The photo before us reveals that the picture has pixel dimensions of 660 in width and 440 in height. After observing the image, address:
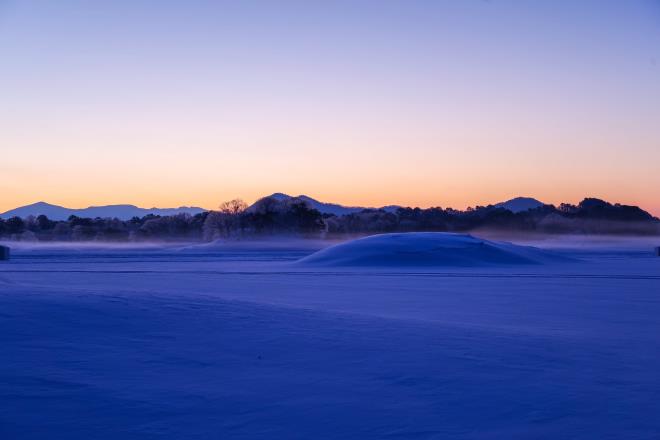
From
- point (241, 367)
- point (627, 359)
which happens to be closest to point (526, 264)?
point (627, 359)

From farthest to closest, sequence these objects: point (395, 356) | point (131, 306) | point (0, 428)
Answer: point (131, 306) < point (395, 356) < point (0, 428)

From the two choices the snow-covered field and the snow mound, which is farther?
the snow mound

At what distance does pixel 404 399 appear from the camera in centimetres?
335

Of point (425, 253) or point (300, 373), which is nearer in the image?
point (300, 373)

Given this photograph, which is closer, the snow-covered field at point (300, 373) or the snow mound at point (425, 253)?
the snow-covered field at point (300, 373)

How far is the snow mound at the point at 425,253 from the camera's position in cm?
2222

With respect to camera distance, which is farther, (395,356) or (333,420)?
(395,356)

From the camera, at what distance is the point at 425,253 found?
76.6ft

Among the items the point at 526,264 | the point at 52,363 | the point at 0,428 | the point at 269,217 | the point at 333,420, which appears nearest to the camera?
the point at 0,428

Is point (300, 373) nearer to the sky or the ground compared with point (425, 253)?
nearer to the ground

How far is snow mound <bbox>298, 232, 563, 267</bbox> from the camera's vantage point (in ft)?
72.9

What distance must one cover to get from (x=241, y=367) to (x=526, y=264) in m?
20.2

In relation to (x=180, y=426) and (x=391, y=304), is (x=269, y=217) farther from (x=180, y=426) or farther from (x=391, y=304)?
(x=180, y=426)

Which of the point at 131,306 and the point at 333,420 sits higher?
the point at 131,306
